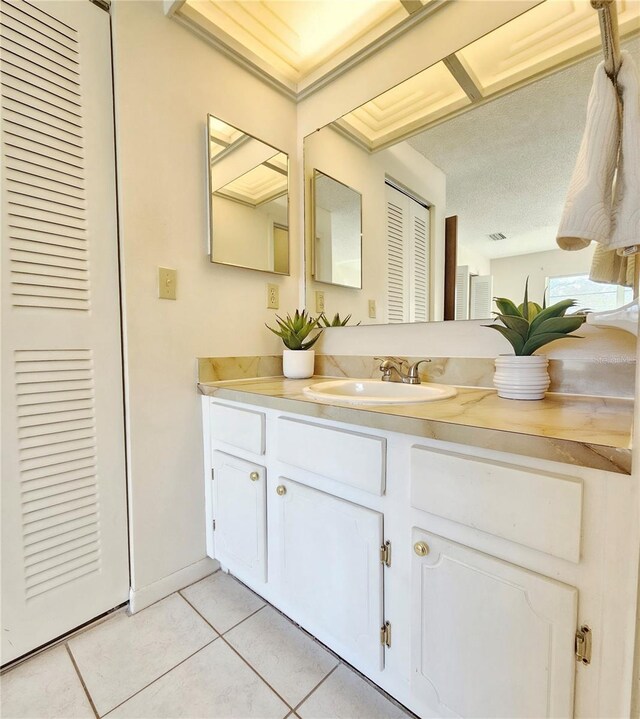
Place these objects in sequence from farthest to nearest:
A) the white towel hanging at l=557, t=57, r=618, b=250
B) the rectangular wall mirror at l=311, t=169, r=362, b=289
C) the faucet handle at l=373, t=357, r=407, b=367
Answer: the rectangular wall mirror at l=311, t=169, r=362, b=289 → the faucet handle at l=373, t=357, r=407, b=367 → the white towel hanging at l=557, t=57, r=618, b=250

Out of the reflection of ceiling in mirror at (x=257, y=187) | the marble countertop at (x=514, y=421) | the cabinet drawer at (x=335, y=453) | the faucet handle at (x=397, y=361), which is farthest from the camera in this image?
the reflection of ceiling in mirror at (x=257, y=187)

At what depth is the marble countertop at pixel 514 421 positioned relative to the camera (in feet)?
1.81

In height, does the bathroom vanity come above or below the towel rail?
below

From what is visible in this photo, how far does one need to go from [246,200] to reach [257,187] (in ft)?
0.35

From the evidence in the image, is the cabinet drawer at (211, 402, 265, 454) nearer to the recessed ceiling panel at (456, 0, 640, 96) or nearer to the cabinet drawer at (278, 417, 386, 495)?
the cabinet drawer at (278, 417, 386, 495)

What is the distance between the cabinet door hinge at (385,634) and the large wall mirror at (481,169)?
954 millimetres

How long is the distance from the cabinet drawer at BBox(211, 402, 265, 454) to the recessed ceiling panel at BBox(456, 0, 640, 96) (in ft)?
4.38

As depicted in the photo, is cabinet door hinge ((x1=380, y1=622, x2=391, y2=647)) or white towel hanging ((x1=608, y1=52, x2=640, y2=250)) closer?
white towel hanging ((x1=608, y1=52, x2=640, y2=250))

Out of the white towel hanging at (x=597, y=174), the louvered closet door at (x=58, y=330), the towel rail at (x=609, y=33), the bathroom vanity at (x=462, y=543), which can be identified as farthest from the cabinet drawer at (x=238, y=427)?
the towel rail at (x=609, y=33)

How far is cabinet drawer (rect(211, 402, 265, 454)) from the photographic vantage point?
111 cm

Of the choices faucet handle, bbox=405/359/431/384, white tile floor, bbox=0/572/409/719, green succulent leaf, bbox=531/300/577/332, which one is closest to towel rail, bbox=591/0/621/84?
green succulent leaf, bbox=531/300/577/332

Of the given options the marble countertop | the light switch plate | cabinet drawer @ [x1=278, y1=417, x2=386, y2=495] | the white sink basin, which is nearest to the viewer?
the marble countertop

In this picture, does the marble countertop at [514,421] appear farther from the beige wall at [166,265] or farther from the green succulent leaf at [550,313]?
the beige wall at [166,265]

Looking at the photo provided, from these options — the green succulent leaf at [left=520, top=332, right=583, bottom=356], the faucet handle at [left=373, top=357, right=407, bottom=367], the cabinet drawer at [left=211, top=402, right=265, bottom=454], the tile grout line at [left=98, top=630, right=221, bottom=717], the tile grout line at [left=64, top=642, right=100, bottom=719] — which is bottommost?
the tile grout line at [left=64, top=642, right=100, bottom=719]
